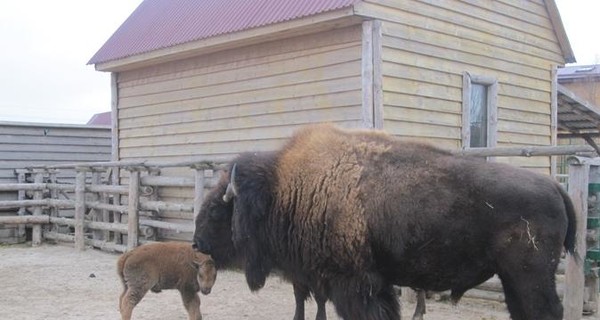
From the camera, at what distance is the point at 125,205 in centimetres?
A: 1235

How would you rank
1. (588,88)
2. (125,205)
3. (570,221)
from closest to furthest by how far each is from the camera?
1. (570,221)
2. (125,205)
3. (588,88)

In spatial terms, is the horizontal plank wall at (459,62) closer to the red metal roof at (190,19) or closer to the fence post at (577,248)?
the red metal roof at (190,19)

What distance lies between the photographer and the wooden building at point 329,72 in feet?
29.2

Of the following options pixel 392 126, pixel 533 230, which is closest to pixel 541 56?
pixel 392 126

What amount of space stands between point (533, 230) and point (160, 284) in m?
3.78

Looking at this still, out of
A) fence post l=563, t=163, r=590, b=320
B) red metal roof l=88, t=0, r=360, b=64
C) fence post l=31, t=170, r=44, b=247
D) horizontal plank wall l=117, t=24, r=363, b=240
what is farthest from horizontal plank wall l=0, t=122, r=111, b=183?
fence post l=563, t=163, r=590, b=320

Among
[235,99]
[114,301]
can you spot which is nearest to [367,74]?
[235,99]

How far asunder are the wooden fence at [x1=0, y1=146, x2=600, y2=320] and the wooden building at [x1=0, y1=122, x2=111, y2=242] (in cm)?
36

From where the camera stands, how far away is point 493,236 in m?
4.20

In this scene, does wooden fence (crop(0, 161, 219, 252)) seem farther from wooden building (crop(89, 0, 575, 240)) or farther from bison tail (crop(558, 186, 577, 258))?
bison tail (crop(558, 186, 577, 258))

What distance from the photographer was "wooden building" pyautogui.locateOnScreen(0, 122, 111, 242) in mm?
14359

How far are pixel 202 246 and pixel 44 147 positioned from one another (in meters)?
11.2

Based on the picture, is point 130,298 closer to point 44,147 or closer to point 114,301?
point 114,301

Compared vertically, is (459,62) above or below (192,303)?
above
